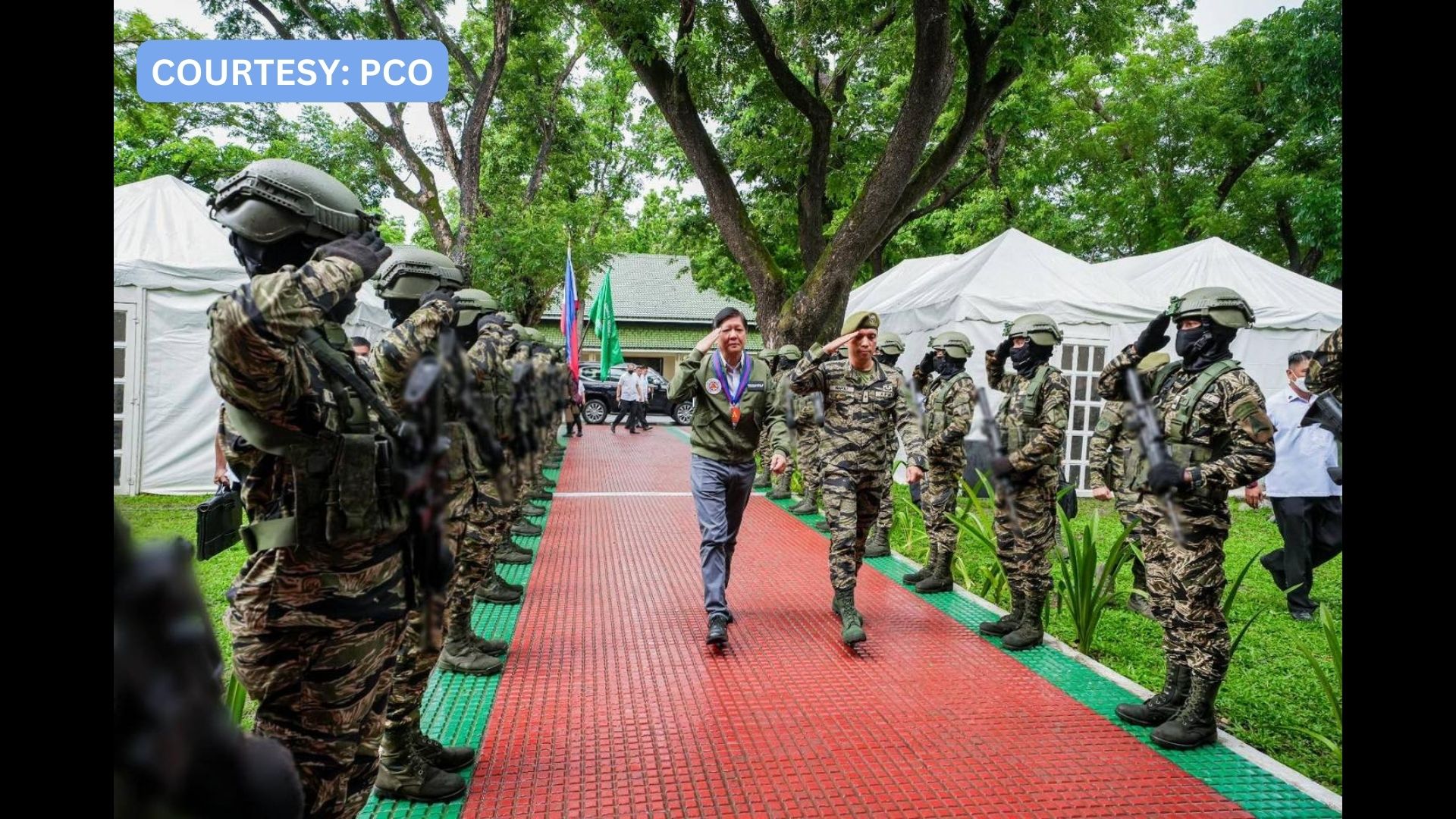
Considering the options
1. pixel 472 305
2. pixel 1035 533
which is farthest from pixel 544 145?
pixel 1035 533

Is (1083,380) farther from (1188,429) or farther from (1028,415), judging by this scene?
(1188,429)

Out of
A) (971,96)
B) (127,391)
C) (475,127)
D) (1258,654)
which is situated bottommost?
(1258,654)

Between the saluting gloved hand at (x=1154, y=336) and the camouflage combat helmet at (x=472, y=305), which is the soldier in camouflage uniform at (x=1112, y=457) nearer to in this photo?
the saluting gloved hand at (x=1154, y=336)

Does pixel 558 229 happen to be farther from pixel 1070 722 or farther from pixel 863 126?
pixel 863 126

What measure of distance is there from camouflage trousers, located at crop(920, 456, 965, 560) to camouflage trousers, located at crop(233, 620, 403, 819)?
4453mm

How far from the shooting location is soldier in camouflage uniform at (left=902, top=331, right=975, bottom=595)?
18.3 feet

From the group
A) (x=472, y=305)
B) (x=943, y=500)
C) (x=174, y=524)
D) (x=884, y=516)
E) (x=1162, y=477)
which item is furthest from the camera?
(x=884, y=516)

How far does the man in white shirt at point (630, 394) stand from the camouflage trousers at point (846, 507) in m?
7.57

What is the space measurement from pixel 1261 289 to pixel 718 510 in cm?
469

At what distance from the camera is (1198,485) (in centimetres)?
306

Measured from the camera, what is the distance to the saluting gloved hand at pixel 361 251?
160 cm

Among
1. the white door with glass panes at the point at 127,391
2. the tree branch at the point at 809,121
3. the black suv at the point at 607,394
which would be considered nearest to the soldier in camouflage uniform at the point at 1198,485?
the white door with glass panes at the point at 127,391

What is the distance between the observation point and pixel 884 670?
13.2 feet
